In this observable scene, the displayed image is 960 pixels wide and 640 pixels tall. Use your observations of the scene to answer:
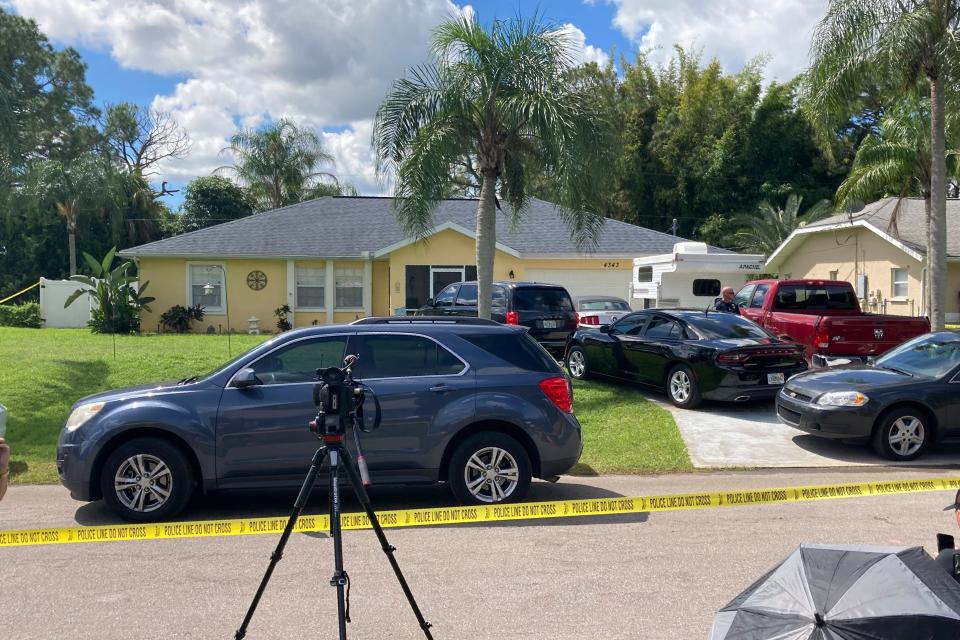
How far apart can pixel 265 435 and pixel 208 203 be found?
134ft

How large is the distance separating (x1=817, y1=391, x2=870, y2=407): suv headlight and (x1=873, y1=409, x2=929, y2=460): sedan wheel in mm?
335

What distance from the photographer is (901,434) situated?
9.24 metres

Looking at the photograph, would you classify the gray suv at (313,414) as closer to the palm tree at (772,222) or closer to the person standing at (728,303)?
the person standing at (728,303)

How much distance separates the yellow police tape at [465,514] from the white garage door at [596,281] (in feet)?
61.2

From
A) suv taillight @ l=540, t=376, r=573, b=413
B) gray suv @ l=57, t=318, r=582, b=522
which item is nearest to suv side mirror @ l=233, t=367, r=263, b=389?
gray suv @ l=57, t=318, r=582, b=522

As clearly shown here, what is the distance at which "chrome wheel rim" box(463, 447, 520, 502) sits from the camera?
6973 mm

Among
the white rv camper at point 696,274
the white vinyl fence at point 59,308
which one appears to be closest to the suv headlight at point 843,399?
the white rv camper at point 696,274

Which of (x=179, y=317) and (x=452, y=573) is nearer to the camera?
(x=452, y=573)

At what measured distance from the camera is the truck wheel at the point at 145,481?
6598mm

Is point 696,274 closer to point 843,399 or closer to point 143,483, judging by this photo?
point 843,399

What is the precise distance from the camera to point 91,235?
138 feet

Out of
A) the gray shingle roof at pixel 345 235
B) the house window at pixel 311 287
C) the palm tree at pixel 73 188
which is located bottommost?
the house window at pixel 311 287

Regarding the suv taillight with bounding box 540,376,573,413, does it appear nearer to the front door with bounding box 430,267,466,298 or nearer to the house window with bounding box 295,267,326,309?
the front door with bounding box 430,267,466,298

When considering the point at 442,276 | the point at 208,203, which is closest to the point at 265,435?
the point at 442,276
